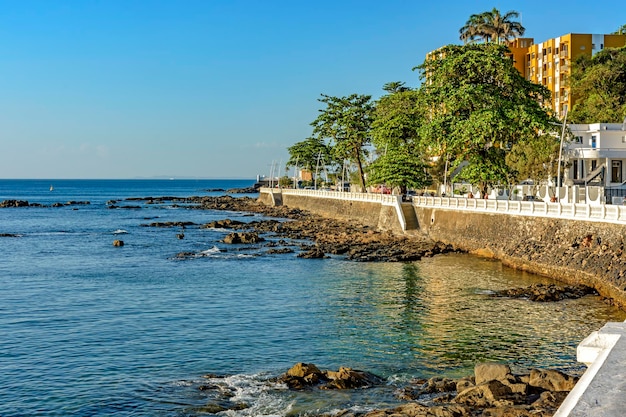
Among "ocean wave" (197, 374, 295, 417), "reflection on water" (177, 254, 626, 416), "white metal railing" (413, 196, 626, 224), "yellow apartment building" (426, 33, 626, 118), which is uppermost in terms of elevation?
"yellow apartment building" (426, 33, 626, 118)

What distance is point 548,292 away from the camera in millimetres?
32531

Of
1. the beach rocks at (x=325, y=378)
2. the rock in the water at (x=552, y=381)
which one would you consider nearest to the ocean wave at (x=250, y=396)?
the beach rocks at (x=325, y=378)

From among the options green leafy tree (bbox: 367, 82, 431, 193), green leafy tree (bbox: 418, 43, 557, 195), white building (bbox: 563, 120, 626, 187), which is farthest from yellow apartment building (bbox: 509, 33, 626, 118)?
green leafy tree (bbox: 418, 43, 557, 195)

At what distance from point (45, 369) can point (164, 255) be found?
110 feet

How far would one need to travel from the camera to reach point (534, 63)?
4419 inches

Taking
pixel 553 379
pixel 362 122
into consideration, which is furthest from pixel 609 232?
pixel 362 122

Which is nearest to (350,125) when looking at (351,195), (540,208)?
(351,195)

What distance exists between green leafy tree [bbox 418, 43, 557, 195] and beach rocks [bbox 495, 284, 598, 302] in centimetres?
2006

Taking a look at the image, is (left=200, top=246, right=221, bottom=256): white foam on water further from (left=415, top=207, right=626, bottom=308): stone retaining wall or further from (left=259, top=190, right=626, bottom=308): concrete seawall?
(left=415, top=207, right=626, bottom=308): stone retaining wall

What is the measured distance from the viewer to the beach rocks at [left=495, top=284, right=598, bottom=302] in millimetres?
32219

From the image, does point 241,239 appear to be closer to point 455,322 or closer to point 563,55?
point 455,322

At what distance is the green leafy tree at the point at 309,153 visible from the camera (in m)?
125

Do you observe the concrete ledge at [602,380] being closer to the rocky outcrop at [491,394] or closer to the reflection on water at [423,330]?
the rocky outcrop at [491,394]

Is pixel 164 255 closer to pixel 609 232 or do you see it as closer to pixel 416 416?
pixel 609 232
